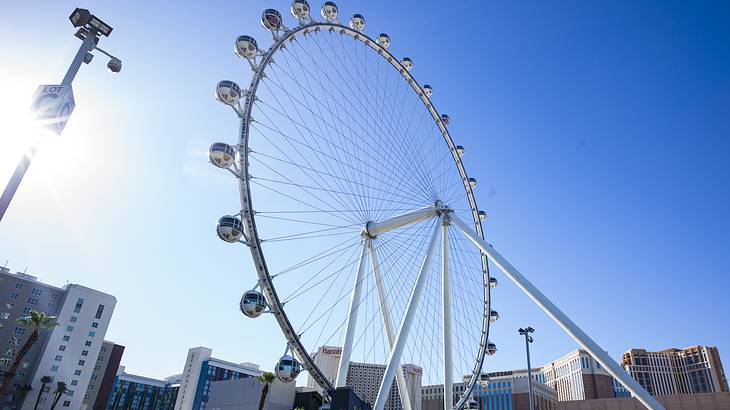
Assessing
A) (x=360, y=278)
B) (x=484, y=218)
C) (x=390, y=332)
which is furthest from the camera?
(x=484, y=218)

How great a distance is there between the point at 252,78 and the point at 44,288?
70.0 meters

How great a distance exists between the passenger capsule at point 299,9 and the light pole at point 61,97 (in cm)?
1575

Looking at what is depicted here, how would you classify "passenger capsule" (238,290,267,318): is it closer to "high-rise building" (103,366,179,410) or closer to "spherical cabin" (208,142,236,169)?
"spherical cabin" (208,142,236,169)

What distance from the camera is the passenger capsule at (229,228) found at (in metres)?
17.0

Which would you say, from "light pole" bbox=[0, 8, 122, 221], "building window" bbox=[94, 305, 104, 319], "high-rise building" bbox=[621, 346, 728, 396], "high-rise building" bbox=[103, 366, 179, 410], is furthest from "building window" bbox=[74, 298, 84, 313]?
"high-rise building" bbox=[621, 346, 728, 396]

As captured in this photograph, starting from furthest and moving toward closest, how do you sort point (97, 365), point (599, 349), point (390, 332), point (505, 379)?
point (505, 379)
point (97, 365)
point (390, 332)
point (599, 349)

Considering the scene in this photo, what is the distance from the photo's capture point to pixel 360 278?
76.2 feet

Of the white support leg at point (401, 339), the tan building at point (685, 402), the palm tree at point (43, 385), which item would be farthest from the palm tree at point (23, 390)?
the tan building at point (685, 402)

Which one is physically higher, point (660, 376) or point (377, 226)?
point (660, 376)

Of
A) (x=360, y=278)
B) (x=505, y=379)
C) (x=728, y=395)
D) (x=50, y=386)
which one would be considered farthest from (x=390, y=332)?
(x=505, y=379)

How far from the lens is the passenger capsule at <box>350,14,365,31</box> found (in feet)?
90.5

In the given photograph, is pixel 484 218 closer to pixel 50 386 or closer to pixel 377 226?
pixel 377 226

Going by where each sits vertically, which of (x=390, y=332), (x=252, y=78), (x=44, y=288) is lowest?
(x=390, y=332)

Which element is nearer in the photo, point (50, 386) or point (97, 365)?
point (50, 386)
